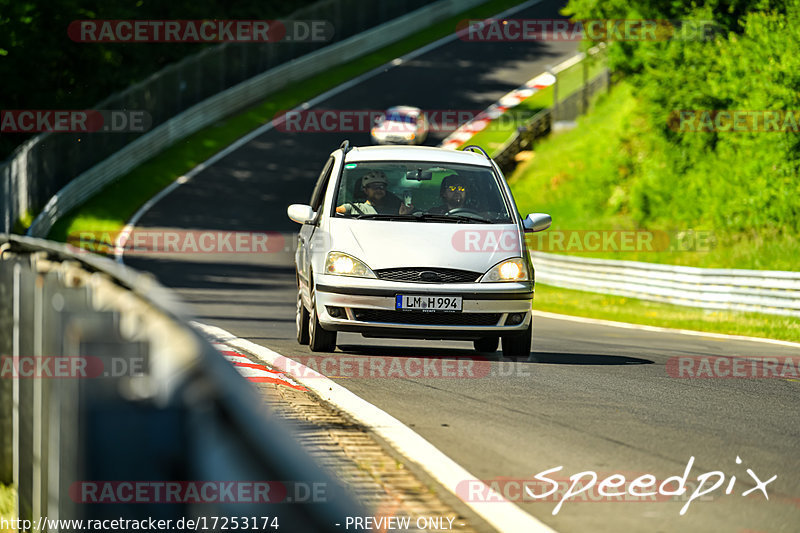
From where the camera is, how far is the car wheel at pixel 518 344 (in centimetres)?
1123

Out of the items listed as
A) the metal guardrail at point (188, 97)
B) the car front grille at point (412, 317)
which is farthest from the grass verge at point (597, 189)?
the car front grille at point (412, 317)

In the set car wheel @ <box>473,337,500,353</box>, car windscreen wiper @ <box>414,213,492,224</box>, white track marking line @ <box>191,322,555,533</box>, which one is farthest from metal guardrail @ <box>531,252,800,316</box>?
white track marking line @ <box>191,322,555,533</box>

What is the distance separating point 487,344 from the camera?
40.4ft

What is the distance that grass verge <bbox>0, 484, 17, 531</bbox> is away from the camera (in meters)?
5.45

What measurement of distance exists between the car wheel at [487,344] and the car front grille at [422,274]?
1.67 meters

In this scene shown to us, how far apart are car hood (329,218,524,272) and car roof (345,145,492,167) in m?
1.09

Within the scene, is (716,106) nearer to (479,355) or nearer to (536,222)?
(536,222)

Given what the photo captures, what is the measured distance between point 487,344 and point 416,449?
5901 mm

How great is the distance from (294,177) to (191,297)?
2052cm

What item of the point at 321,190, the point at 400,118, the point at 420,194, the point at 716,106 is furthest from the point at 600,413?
the point at 400,118

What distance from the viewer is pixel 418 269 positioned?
34.8ft

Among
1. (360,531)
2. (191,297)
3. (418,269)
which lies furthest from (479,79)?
(360,531)

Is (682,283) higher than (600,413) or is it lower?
lower

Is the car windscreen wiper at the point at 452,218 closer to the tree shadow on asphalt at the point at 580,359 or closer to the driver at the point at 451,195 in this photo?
the driver at the point at 451,195
